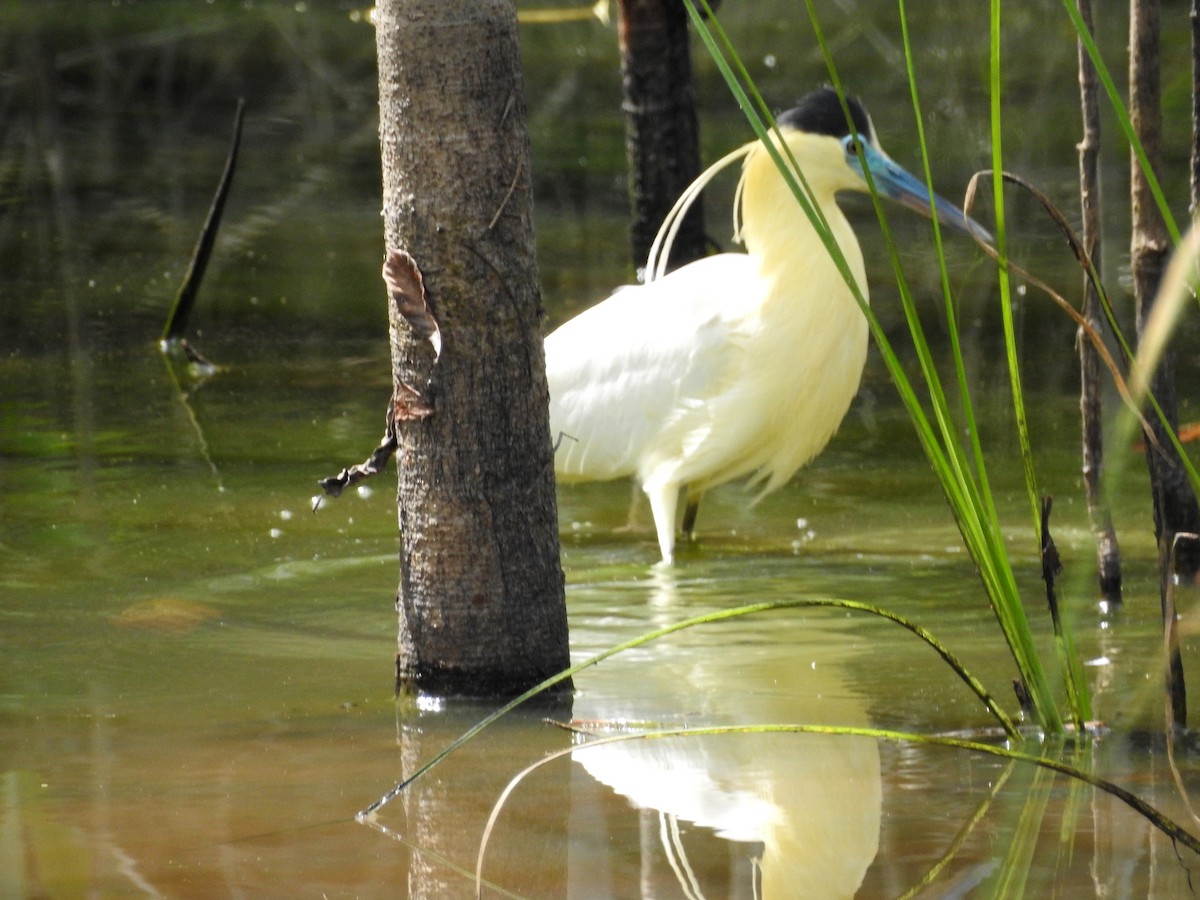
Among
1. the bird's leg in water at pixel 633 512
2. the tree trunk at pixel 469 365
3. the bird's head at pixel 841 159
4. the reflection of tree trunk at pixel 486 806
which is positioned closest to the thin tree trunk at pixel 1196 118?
the tree trunk at pixel 469 365

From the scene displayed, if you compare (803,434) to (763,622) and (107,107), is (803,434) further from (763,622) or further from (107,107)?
(107,107)

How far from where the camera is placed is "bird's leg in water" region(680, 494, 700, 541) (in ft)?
19.8

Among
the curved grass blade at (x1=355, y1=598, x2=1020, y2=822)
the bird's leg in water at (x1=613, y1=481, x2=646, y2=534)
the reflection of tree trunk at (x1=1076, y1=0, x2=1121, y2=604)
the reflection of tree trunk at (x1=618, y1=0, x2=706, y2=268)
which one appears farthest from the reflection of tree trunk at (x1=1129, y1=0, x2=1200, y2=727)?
the reflection of tree trunk at (x1=618, y1=0, x2=706, y2=268)

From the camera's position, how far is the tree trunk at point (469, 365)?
349 cm

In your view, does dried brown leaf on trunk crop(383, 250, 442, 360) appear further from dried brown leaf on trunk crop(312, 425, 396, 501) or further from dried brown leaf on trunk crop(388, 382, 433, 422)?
dried brown leaf on trunk crop(312, 425, 396, 501)

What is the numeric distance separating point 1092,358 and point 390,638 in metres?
1.80

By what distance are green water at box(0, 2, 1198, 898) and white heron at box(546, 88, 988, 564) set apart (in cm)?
29

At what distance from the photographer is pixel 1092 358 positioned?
14.5 feet

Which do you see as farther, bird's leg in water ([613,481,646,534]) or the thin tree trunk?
bird's leg in water ([613,481,646,534])

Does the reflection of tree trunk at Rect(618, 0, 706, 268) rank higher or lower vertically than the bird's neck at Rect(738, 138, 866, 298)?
higher

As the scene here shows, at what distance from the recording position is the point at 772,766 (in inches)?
134

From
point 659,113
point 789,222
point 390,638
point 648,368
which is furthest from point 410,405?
point 659,113

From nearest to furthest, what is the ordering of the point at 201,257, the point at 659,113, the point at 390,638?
the point at 390,638 → the point at 201,257 → the point at 659,113

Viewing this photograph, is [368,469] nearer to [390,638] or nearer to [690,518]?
[390,638]
